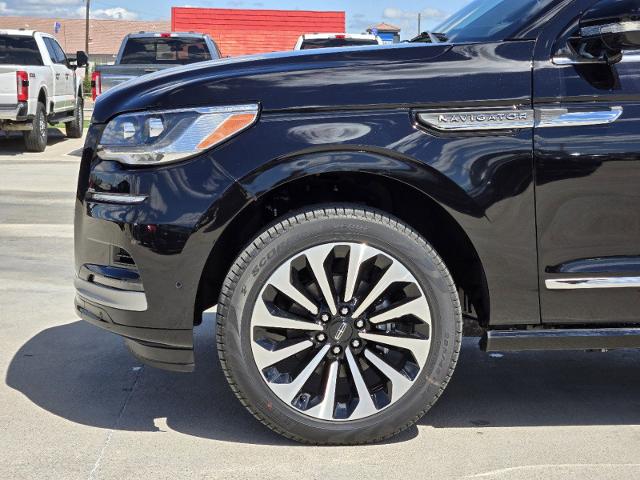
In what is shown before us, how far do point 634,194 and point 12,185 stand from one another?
918 cm

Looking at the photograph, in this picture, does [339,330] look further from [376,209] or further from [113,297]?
[113,297]

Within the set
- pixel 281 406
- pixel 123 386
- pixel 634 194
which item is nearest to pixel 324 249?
pixel 281 406

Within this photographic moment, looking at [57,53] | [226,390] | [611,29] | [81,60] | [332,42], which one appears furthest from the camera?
[57,53]

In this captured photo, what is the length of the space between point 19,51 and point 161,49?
9.25ft

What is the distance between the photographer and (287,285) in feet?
11.0

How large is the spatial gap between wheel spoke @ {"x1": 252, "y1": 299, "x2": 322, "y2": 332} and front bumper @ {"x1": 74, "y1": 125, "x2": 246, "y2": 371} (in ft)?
0.80

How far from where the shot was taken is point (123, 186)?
335 cm

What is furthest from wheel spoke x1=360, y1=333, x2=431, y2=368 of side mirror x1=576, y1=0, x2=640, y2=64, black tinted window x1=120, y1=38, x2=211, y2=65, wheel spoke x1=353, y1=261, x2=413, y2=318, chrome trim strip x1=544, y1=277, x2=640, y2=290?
black tinted window x1=120, y1=38, x2=211, y2=65

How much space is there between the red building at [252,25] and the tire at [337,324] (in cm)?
2932

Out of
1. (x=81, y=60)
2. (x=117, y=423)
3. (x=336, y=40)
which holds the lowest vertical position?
(x=117, y=423)

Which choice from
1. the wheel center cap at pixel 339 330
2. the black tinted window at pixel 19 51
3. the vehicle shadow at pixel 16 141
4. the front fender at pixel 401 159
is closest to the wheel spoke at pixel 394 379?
the wheel center cap at pixel 339 330

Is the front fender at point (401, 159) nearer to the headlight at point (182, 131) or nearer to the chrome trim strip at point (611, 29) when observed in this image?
the headlight at point (182, 131)

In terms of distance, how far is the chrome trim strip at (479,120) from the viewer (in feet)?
10.8

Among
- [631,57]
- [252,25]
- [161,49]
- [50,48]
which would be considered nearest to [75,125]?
[50,48]
